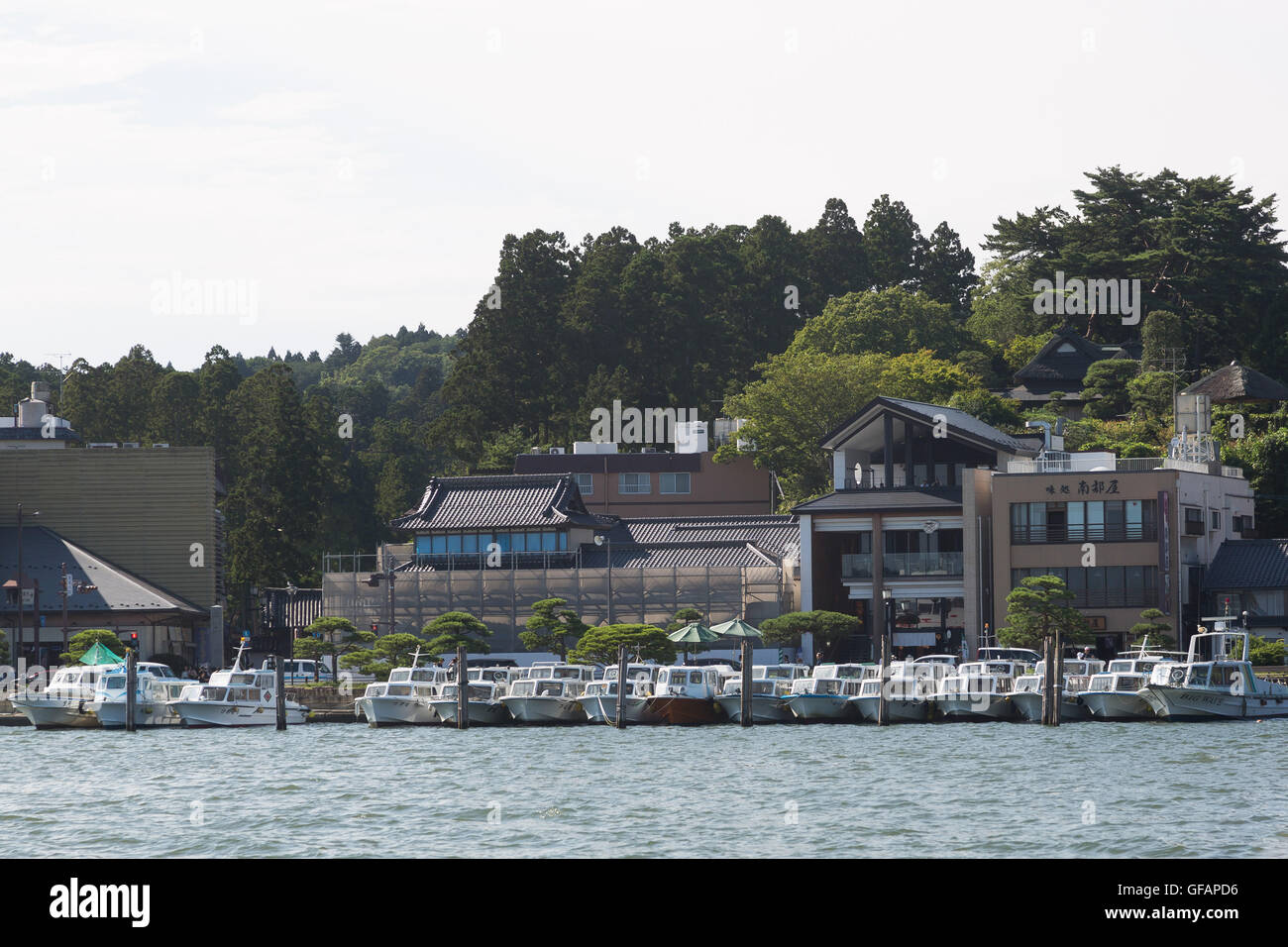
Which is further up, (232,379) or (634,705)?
(232,379)

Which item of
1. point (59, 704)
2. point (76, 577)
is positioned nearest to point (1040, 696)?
point (59, 704)

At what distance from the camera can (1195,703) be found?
68312 mm

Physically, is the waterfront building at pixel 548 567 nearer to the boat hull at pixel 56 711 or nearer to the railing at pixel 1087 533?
the railing at pixel 1087 533

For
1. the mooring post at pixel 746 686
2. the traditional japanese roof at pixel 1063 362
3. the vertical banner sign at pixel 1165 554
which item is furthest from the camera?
the traditional japanese roof at pixel 1063 362

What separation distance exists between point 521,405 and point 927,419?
54230 mm

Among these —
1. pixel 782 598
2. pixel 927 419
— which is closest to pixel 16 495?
pixel 782 598

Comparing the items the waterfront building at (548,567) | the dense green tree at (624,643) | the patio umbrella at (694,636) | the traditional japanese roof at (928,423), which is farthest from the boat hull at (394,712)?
the traditional japanese roof at (928,423)

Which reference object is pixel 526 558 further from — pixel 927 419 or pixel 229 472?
pixel 229 472

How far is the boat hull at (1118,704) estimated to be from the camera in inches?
2714

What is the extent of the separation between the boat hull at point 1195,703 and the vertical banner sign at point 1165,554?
1610cm

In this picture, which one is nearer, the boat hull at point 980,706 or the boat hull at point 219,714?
the boat hull at point 980,706

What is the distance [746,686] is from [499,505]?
1389 inches
